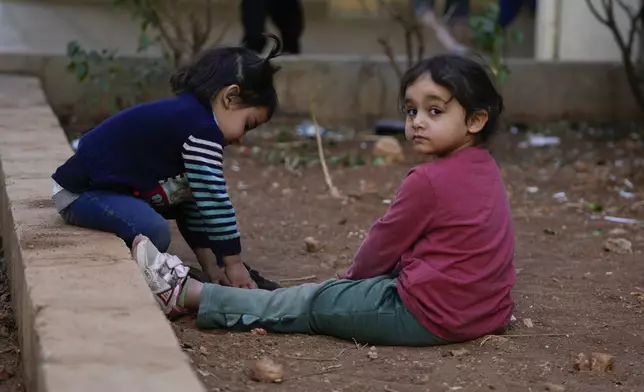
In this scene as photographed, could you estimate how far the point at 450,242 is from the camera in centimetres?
334

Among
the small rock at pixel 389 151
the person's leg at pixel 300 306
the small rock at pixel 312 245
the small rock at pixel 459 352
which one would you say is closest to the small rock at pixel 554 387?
the small rock at pixel 459 352

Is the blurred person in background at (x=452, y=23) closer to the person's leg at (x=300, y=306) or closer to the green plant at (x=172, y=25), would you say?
the green plant at (x=172, y=25)

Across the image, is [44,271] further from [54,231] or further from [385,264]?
[385,264]

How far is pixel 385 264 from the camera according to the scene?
3479 mm

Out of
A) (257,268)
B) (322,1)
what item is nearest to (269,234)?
(257,268)

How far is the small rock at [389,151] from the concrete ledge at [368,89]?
1.04 metres

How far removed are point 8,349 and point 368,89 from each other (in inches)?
191

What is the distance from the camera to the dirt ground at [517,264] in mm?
3107

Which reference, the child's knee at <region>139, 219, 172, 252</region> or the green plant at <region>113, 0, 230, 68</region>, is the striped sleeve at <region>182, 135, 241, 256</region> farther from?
the green plant at <region>113, 0, 230, 68</region>

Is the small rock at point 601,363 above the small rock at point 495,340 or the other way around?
above

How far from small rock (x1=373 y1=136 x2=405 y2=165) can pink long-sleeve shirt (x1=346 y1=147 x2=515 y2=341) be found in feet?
10.9

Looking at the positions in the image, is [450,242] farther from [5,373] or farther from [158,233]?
[5,373]

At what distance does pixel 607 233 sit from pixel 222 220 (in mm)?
2163

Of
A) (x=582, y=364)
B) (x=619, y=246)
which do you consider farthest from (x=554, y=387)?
(x=619, y=246)
